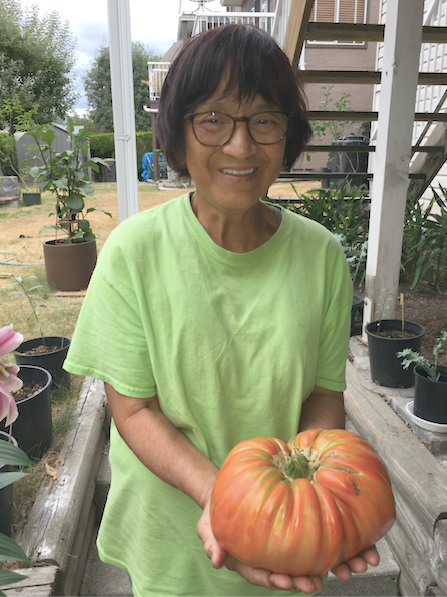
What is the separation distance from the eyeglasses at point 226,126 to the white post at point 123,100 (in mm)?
2388

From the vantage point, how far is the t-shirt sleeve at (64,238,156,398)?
39.3 inches

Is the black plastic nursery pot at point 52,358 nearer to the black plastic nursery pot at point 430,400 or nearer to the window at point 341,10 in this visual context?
the black plastic nursery pot at point 430,400

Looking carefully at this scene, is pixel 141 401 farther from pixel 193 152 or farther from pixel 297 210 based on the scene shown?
pixel 297 210

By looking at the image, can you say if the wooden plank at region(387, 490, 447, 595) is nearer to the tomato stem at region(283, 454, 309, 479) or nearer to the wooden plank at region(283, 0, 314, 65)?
the tomato stem at region(283, 454, 309, 479)

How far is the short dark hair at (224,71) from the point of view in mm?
941

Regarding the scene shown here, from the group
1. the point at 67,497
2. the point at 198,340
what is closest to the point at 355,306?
the point at 67,497

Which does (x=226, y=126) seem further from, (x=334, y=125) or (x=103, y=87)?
(x=103, y=87)

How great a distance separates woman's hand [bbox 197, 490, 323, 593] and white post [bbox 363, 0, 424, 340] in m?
2.46

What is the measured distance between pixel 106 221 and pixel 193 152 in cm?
917

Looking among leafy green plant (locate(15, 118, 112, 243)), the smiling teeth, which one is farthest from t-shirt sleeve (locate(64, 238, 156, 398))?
leafy green plant (locate(15, 118, 112, 243))

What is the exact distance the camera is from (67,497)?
6.25 ft

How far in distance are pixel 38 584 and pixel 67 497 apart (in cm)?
44

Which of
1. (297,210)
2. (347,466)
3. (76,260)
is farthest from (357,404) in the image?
(76,260)

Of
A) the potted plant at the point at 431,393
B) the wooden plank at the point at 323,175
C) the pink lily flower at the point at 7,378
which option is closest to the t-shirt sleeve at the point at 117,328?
the pink lily flower at the point at 7,378
